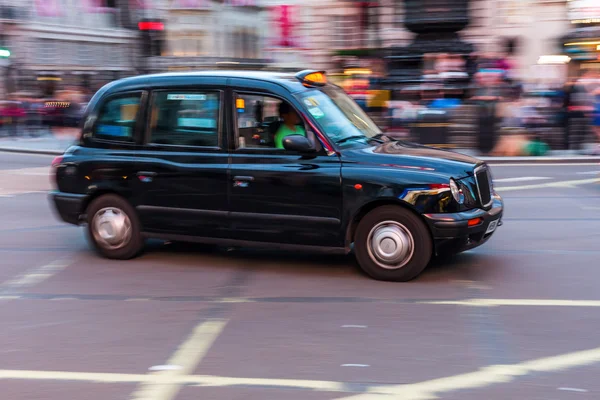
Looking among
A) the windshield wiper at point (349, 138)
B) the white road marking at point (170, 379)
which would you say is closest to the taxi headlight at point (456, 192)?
the windshield wiper at point (349, 138)

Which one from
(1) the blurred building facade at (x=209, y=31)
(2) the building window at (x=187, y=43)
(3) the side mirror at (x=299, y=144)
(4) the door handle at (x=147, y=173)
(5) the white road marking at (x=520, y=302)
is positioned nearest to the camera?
(5) the white road marking at (x=520, y=302)

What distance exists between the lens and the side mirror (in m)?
6.44

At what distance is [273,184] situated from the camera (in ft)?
21.6

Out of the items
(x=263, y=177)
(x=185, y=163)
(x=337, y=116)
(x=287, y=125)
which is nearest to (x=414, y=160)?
(x=337, y=116)

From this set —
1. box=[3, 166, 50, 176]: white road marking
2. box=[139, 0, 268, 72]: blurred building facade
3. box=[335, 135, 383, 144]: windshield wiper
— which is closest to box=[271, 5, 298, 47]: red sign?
box=[139, 0, 268, 72]: blurred building facade

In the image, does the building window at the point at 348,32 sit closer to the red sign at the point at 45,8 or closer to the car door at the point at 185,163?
the red sign at the point at 45,8

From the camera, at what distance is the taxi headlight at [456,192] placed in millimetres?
6207

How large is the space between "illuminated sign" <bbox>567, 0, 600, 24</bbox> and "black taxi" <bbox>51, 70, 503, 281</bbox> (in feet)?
106

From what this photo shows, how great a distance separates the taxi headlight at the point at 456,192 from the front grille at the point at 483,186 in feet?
0.81

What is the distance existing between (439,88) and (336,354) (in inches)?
570

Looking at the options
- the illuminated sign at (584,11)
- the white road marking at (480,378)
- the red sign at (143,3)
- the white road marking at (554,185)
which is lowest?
the white road marking at (480,378)

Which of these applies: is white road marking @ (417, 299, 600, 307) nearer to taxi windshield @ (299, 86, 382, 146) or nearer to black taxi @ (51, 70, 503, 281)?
Answer: black taxi @ (51, 70, 503, 281)

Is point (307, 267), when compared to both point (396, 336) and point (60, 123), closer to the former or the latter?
point (396, 336)

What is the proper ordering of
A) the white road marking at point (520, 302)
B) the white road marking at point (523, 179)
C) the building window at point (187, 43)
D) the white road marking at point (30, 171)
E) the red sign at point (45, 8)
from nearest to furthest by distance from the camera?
the white road marking at point (520, 302), the white road marking at point (523, 179), the white road marking at point (30, 171), the red sign at point (45, 8), the building window at point (187, 43)
